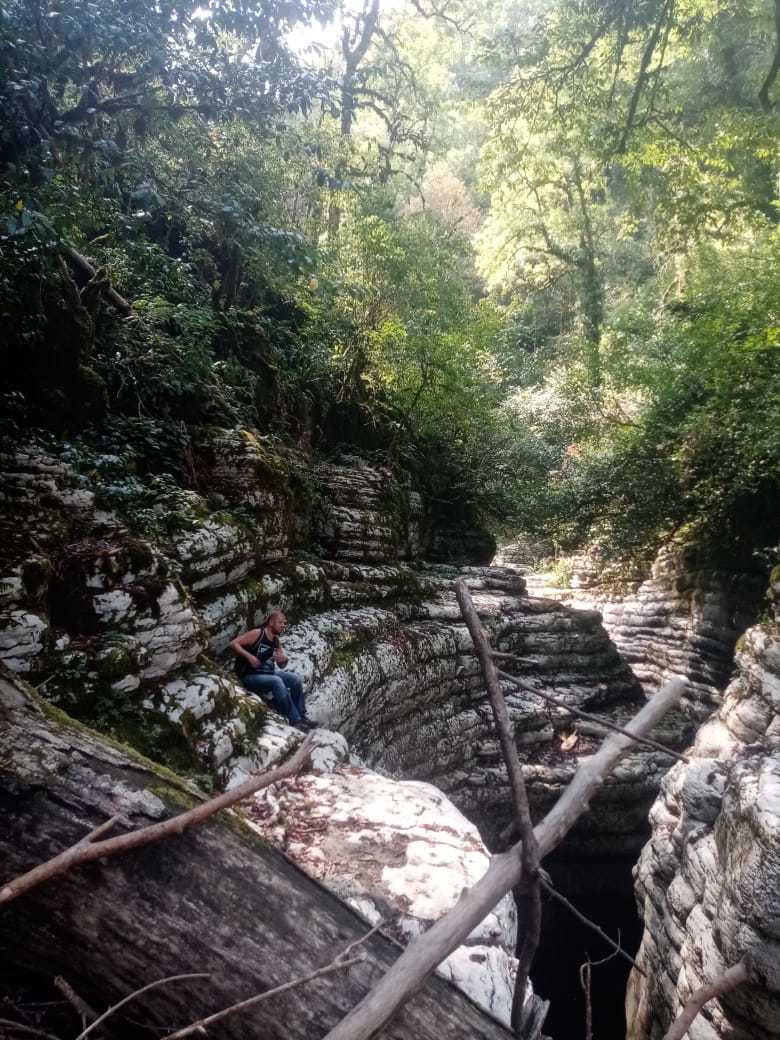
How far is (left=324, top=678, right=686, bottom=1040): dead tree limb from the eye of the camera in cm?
141

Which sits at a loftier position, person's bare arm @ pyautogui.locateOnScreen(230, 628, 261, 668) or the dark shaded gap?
person's bare arm @ pyautogui.locateOnScreen(230, 628, 261, 668)

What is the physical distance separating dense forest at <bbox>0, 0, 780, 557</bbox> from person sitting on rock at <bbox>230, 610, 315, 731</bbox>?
1.77 metres

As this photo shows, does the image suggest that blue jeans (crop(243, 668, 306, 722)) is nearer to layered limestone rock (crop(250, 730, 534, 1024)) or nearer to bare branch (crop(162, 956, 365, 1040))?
layered limestone rock (crop(250, 730, 534, 1024))

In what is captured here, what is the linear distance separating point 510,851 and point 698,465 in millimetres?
11605

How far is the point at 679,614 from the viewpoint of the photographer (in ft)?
39.3

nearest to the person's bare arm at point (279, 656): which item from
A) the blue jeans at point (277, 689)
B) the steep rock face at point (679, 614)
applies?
the blue jeans at point (277, 689)

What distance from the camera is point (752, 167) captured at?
46.4 ft

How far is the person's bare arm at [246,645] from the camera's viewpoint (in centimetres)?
543

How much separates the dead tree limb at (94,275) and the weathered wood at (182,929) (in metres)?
4.98

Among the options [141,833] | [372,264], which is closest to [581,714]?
[141,833]

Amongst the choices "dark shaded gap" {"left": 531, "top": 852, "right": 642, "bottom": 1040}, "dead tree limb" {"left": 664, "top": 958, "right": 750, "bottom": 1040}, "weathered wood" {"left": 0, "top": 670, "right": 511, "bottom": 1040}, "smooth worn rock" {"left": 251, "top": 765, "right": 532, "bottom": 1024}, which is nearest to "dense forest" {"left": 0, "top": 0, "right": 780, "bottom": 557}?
"smooth worn rock" {"left": 251, "top": 765, "right": 532, "bottom": 1024}

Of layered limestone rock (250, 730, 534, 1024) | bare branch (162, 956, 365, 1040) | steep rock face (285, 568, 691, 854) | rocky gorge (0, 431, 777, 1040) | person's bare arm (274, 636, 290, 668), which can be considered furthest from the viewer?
steep rock face (285, 568, 691, 854)

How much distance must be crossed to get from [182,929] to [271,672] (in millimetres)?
3858

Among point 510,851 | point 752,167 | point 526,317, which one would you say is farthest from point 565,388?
point 510,851
